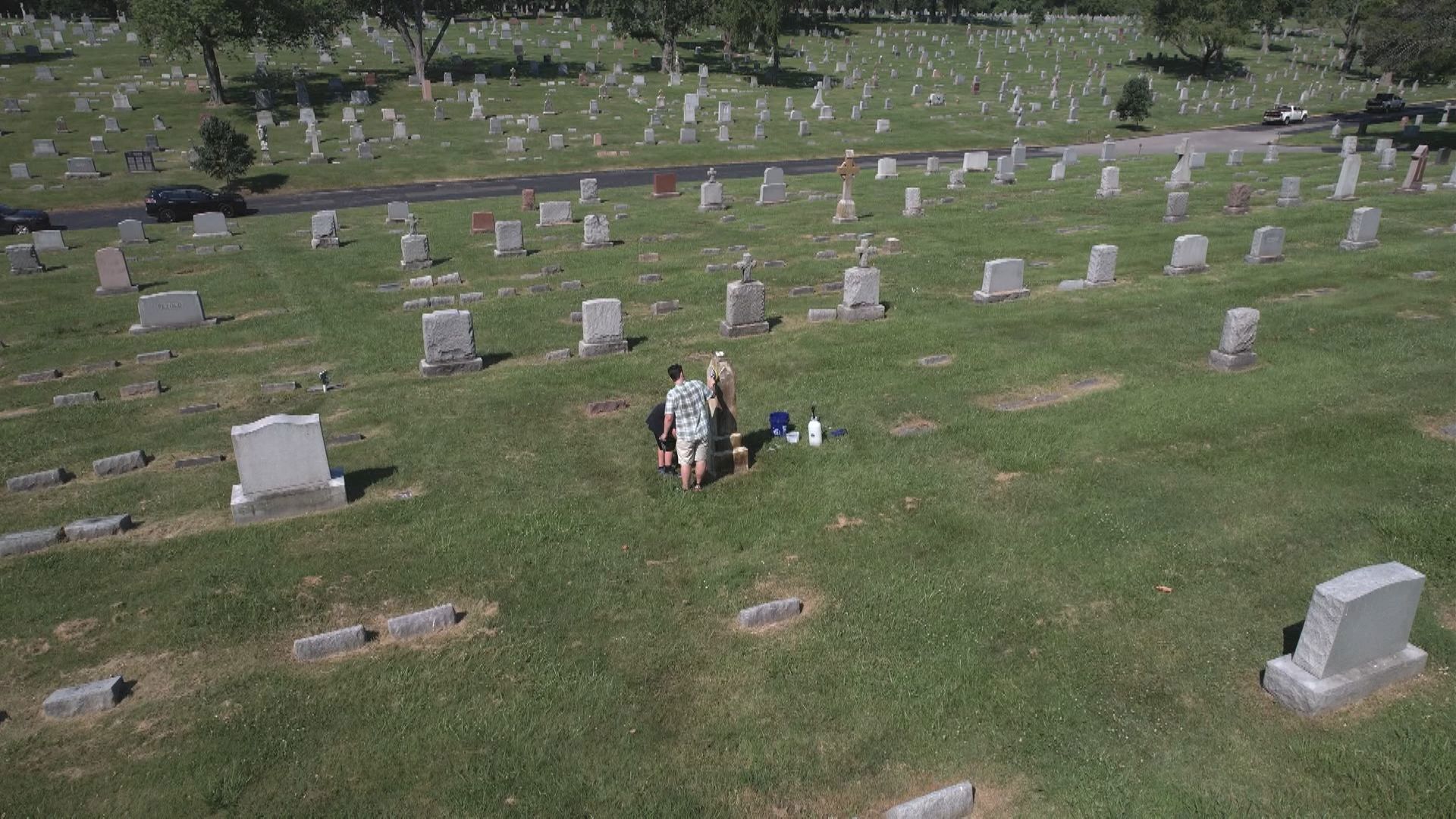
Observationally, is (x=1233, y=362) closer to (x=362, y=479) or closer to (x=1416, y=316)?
(x=1416, y=316)

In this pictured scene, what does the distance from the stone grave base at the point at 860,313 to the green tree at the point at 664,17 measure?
52787 mm

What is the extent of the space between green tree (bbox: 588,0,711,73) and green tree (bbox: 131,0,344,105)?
20.2m

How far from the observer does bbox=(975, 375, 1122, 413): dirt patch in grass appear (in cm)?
1391

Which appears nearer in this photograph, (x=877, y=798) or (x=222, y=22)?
(x=877, y=798)

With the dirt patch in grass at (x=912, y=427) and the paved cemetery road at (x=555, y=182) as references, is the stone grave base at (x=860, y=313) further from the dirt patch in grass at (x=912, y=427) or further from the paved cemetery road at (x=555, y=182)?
the paved cemetery road at (x=555, y=182)

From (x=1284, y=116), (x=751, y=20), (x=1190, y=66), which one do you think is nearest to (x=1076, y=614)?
(x=751, y=20)

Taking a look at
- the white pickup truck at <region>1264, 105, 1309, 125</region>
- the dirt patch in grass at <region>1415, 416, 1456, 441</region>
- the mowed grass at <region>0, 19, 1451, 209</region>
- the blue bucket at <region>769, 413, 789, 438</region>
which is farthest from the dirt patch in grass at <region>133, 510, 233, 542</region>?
the white pickup truck at <region>1264, 105, 1309, 125</region>

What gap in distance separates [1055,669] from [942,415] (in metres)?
6.04

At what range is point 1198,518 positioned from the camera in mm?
10305

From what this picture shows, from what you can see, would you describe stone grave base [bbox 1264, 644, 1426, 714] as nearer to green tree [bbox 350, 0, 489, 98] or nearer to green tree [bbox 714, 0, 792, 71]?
green tree [bbox 350, 0, 489, 98]

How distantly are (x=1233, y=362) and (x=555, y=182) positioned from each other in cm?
3209

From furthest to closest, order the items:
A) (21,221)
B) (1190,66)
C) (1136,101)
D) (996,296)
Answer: (1190,66) < (1136,101) < (21,221) < (996,296)

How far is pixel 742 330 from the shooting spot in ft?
58.6

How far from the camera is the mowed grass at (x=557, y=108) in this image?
43250 millimetres
